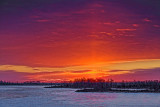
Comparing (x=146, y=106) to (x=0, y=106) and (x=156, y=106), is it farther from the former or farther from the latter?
(x=0, y=106)

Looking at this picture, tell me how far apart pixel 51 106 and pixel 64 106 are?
1.90m

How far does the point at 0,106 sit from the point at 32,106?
4.68 metres

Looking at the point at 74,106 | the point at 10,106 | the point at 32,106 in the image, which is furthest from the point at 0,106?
the point at 74,106

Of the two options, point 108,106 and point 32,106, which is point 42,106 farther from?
point 108,106

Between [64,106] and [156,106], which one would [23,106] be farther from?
[156,106]

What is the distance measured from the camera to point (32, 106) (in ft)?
123

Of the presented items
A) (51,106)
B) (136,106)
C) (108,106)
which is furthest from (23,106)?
(136,106)

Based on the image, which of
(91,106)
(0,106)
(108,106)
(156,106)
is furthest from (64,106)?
(156,106)

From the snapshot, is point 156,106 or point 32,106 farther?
point 32,106

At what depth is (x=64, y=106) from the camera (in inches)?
1441

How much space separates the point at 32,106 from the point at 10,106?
3.14 meters

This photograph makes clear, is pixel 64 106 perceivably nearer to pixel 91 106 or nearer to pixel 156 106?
pixel 91 106

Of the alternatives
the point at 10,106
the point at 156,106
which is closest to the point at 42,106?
the point at 10,106

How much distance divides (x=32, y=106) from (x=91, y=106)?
8706 millimetres
